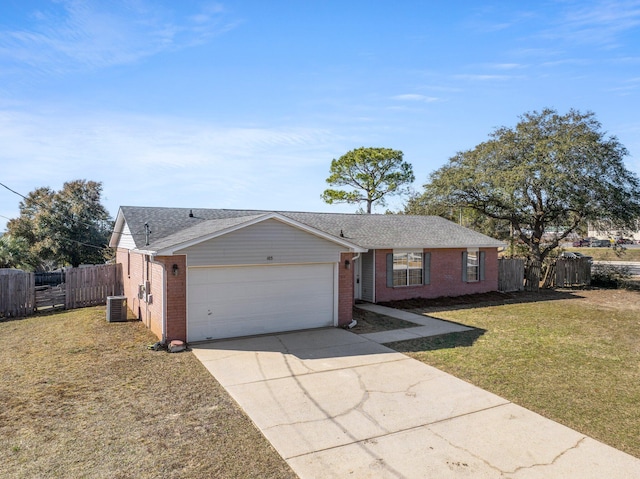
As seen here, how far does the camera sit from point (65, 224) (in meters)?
27.6

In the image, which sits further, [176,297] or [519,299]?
[519,299]

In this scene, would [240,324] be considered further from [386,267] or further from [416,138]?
[416,138]

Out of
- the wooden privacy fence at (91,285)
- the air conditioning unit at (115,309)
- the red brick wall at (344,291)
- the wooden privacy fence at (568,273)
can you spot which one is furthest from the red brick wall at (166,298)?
the wooden privacy fence at (568,273)

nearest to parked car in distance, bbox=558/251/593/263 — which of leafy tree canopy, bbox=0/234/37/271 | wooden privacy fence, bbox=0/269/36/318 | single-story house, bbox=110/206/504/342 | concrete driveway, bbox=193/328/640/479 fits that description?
single-story house, bbox=110/206/504/342

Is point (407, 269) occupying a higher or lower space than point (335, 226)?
lower

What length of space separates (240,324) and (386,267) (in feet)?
25.2

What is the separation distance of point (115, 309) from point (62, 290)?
429 cm

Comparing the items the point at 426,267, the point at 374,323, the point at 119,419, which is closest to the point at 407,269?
the point at 426,267

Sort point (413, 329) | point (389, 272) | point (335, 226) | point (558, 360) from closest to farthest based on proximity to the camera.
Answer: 1. point (558, 360)
2. point (413, 329)
3. point (389, 272)
4. point (335, 226)

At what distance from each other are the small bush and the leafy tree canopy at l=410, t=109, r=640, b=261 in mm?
3066

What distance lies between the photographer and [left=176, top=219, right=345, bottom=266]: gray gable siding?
9.72m

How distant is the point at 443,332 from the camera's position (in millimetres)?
11234

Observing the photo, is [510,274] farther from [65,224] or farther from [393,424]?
[65,224]

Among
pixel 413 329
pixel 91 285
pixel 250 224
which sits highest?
pixel 250 224
